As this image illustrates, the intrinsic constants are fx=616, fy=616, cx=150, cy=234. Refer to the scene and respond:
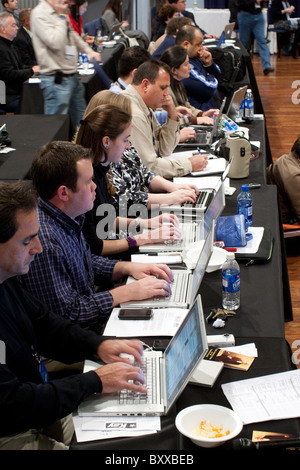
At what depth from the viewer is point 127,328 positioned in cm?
194

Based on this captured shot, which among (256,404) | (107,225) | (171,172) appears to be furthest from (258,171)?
(256,404)

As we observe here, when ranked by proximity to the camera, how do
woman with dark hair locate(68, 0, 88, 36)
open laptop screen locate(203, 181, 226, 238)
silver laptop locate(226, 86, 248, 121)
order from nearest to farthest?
open laptop screen locate(203, 181, 226, 238)
silver laptop locate(226, 86, 248, 121)
woman with dark hair locate(68, 0, 88, 36)

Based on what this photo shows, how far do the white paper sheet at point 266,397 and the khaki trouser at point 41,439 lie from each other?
472mm

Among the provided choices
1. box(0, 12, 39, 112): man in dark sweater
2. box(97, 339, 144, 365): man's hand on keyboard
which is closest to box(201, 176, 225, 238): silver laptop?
box(97, 339, 144, 365): man's hand on keyboard

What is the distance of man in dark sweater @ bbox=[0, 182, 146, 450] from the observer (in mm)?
1523

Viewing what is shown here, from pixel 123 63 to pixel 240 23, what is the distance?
5870 millimetres

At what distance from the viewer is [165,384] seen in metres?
1.63

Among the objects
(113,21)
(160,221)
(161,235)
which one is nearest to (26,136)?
(160,221)

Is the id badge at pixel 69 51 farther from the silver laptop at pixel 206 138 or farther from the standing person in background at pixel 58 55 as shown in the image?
the silver laptop at pixel 206 138

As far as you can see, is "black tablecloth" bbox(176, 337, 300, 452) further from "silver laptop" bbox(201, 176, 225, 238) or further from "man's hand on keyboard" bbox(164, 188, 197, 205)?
"man's hand on keyboard" bbox(164, 188, 197, 205)

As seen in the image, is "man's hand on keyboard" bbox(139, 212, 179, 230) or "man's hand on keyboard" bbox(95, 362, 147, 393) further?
"man's hand on keyboard" bbox(139, 212, 179, 230)

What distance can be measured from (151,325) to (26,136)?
2.81 metres

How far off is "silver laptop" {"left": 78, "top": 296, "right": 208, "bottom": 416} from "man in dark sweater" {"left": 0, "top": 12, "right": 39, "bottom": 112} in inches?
178
